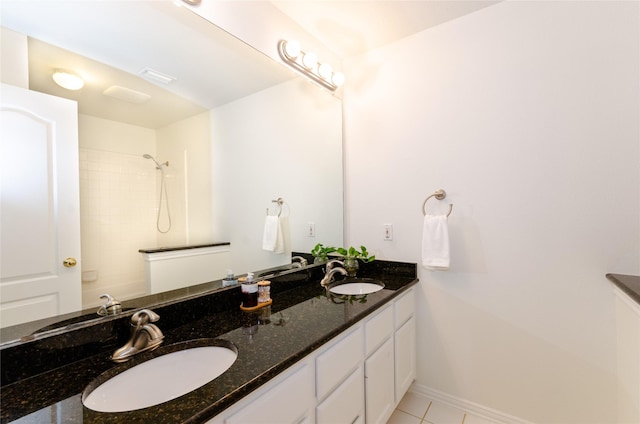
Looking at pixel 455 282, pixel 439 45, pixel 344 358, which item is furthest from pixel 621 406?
pixel 439 45

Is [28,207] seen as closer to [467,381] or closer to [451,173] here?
[451,173]

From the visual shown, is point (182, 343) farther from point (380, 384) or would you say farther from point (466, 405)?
point (466, 405)

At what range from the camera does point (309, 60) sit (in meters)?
1.85

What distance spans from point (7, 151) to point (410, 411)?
2235 millimetres

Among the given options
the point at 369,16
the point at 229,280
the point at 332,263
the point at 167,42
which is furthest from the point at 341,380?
the point at 369,16

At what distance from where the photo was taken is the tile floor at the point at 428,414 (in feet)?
5.50

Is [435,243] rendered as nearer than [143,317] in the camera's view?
No

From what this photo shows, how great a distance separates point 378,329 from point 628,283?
43.6 inches

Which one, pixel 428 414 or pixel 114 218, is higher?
pixel 114 218

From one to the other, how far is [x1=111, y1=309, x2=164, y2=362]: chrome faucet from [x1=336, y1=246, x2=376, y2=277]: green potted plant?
1.24 m

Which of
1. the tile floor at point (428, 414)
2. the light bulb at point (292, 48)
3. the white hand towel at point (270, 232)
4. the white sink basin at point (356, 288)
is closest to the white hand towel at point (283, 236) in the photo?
the white hand towel at point (270, 232)

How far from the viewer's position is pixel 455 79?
1746 millimetres

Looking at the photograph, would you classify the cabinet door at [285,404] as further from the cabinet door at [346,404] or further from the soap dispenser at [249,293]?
the soap dispenser at [249,293]

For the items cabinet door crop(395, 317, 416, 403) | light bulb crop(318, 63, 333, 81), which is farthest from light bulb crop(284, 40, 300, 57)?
cabinet door crop(395, 317, 416, 403)
